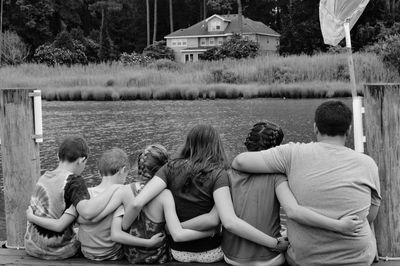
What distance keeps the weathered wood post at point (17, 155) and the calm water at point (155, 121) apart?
10.1 ft

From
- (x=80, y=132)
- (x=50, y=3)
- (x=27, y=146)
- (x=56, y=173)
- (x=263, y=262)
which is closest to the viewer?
(x=263, y=262)

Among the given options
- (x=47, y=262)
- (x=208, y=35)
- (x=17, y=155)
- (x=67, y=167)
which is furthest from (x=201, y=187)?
(x=208, y=35)

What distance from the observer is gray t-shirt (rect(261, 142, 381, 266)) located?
3.24m

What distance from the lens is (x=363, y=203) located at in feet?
10.7

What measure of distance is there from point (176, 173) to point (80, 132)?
14.4m

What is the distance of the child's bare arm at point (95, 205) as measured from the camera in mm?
3639

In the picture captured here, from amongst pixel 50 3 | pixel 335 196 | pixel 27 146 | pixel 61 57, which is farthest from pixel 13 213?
pixel 50 3

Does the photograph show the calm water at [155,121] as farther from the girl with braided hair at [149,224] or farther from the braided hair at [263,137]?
the braided hair at [263,137]

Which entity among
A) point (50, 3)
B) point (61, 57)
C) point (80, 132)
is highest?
point (50, 3)

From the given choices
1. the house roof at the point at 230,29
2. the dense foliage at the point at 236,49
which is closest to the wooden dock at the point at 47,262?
the dense foliage at the point at 236,49

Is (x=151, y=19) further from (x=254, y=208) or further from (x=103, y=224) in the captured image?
(x=254, y=208)

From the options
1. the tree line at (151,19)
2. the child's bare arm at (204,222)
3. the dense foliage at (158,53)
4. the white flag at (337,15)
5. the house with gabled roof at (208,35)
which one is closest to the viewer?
the child's bare arm at (204,222)

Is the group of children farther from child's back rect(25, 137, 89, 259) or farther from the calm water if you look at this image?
the calm water

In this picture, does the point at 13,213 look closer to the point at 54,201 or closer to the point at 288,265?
the point at 54,201
